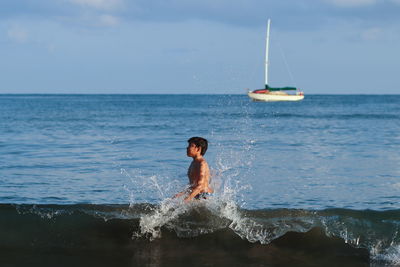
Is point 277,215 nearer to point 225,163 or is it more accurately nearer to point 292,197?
point 292,197

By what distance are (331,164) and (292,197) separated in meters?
5.46

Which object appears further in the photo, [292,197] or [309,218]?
[292,197]

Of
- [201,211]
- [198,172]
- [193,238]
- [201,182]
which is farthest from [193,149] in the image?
[193,238]

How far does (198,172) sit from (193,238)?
39.3 inches

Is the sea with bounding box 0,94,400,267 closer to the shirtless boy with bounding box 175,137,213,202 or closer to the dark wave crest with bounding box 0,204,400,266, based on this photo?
the dark wave crest with bounding box 0,204,400,266

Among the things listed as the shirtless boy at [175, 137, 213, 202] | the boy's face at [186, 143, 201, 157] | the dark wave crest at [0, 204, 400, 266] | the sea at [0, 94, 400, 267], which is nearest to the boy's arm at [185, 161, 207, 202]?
the shirtless boy at [175, 137, 213, 202]

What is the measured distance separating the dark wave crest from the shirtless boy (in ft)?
1.15

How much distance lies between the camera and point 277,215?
977 centimetres

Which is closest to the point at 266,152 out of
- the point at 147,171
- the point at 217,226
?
the point at 147,171

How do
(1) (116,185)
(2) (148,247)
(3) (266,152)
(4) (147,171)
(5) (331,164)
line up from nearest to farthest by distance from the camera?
1. (2) (148,247)
2. (1) (116,185)
3. (4) (147,171)
4. (5) (331,164)
5. (3) (266,152)

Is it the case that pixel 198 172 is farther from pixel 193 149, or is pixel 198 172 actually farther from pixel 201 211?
pixel 201 211

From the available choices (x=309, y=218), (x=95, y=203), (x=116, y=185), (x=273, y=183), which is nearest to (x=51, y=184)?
(x=116, y=185)

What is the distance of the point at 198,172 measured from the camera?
862 centimetres

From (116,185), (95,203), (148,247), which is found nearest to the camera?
(148,247)
